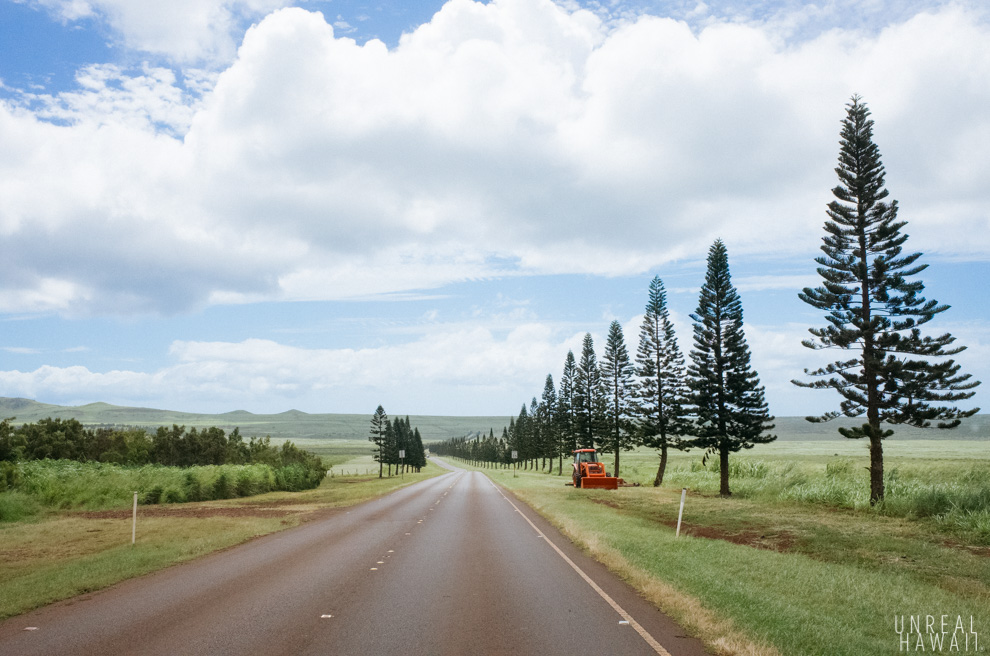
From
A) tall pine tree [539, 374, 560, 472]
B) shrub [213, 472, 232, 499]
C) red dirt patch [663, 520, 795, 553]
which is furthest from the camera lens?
tall pine tree [539, 374, 560, 472]

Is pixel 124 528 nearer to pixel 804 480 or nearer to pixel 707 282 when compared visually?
pixel 804 480

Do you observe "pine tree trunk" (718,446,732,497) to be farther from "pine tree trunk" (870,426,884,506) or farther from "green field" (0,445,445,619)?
"green field" (0,445,445,619)

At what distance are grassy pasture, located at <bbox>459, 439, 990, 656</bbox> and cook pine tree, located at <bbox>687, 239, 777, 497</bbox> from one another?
7121 millimetres

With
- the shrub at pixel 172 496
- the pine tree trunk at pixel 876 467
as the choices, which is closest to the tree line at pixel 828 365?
the pine tree trunk at pixel 876 467

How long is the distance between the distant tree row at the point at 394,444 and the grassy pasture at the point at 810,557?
6317 cm

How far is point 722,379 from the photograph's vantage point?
125ft

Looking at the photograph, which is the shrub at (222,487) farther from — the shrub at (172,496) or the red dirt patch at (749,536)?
the red dirt patch at (749,536)

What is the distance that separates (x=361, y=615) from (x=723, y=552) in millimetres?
8776

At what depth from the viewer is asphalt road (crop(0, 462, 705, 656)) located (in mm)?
6742

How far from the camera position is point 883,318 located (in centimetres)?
2555

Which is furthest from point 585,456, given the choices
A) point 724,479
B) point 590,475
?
point 724,479

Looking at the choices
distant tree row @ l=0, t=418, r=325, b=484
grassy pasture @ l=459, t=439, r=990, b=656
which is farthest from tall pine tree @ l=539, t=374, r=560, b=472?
grassy pasture @ l=459, t=439, r=990, b=656

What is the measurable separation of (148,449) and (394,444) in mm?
45596

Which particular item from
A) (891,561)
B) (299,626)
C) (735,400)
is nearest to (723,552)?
(891,561)
